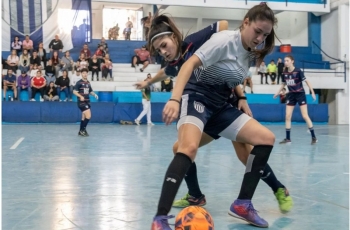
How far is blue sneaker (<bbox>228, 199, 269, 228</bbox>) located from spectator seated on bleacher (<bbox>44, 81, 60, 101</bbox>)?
16248 millimetres

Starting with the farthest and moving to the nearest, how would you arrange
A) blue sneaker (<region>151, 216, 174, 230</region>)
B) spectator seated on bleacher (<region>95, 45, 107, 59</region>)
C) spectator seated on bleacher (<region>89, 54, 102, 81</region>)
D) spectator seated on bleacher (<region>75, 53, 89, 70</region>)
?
spectator seated on bleacher (<region>95, 45, 107, 59</region>), spectator seated on bleacher (<region>89, 54, 102, 81</region>), spectator seated on bleacher (<region>75, 53, 89, 70</region>), blue sneaker (<region>151, 216, 174, 230</region>)

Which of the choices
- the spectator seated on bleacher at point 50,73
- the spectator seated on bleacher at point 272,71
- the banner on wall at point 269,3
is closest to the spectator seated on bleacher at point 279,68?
the spectator seated on bleacher at point 272,71

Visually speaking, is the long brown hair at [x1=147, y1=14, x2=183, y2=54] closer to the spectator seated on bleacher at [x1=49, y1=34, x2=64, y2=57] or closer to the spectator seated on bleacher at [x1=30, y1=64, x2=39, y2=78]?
the spectator seated on bleacher at [x1=30, y1=64, x2=39, y2=78]

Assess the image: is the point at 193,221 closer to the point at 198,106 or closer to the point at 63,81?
the point at 198,106

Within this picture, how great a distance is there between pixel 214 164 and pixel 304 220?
11.2 ft

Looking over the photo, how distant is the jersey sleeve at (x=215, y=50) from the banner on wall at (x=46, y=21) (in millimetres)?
18308

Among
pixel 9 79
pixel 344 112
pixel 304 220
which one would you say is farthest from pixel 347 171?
pixel 344 112

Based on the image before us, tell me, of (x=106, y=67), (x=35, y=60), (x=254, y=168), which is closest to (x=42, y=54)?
(x=35, y=60)

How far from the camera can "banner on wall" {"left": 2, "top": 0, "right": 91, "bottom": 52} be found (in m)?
20.2

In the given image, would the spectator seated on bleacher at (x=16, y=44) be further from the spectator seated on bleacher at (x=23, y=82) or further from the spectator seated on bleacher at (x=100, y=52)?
the spectator seated on bleacher at (x=100, y=52)

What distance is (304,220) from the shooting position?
3.83 m

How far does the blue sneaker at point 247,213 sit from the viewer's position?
3.62 m

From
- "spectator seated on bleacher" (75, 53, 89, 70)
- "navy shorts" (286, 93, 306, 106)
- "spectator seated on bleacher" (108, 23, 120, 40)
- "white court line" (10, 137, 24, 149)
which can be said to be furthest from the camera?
"spectator seated on bleacher" (108, 23, 120, 40)

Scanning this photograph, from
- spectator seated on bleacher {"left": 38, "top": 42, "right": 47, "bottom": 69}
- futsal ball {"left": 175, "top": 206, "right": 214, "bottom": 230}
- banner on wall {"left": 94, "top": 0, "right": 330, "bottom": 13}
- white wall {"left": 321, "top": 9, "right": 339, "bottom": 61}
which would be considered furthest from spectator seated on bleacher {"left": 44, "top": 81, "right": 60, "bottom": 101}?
futsal ball {"left": 175, "top": 206, "right": 214, "bottom": 230}
